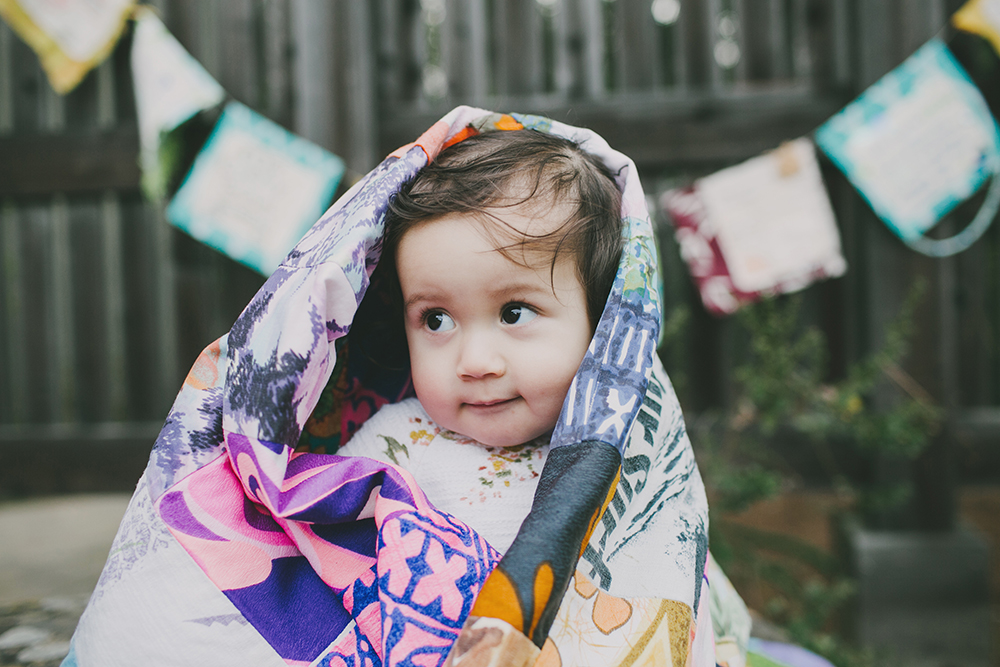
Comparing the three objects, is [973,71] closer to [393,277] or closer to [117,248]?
[393,277]

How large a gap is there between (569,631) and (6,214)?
242 centimetres

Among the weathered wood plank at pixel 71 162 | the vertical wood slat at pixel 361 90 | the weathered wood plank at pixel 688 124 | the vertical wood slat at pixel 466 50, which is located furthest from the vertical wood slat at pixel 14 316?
the vertical wood slat at pixel 466 50

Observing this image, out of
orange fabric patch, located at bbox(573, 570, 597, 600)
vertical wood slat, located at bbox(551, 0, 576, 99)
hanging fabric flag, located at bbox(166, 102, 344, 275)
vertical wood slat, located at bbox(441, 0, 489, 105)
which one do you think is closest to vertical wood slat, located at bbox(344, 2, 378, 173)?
hanging fabric flag, located at bbox(166, 102, 344, 275)

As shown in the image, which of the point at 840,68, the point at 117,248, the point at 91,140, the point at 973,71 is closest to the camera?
the point at 973,71

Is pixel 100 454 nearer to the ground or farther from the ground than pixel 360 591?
nearer to the ground

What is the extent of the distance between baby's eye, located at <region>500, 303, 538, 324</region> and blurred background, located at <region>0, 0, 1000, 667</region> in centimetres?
108

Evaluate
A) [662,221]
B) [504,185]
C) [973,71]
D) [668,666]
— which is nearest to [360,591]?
[668,666]

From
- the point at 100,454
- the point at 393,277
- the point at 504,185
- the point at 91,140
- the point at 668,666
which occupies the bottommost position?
the point at 100,454

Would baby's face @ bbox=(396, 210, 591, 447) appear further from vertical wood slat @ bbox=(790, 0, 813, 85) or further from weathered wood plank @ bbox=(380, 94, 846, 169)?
vertical wood slat @ bbox=(790, 0, 813, 85)

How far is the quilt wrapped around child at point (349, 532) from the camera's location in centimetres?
62

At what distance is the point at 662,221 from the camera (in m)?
1.93

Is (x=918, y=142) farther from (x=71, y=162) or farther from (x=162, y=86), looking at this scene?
(x=71, y=162)

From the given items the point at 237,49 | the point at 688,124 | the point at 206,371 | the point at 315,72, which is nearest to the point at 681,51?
the point at 688,124

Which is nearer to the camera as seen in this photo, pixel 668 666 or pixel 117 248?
pixel 668 666
